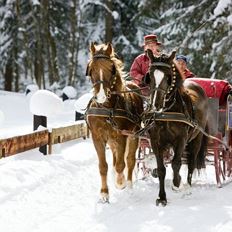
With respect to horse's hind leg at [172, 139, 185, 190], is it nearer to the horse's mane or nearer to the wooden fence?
the horse's mane

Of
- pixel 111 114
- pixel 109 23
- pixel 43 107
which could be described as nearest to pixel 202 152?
pixel 111 114

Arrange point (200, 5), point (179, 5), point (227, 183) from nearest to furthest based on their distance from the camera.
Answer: point (227, 183) < point (200, 5) < point (179, 5)

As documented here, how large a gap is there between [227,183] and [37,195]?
3.11m

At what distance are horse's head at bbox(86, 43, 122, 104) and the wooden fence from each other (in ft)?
7.64

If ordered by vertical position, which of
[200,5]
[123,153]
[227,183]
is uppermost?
[200,5]

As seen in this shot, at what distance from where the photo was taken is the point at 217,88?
880cm

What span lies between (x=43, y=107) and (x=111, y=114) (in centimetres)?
359

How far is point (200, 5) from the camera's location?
1886 cm

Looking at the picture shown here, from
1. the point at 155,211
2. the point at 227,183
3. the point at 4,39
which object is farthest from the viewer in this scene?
the point at 4,39

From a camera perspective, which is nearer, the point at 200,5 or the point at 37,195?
the point at 37,195

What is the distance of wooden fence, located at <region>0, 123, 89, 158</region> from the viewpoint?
8.56 meters

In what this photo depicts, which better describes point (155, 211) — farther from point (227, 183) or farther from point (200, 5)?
point (200, 5)

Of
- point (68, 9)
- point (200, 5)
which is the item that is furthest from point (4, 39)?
point (200, 5)

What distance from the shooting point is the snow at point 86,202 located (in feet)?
19.3
